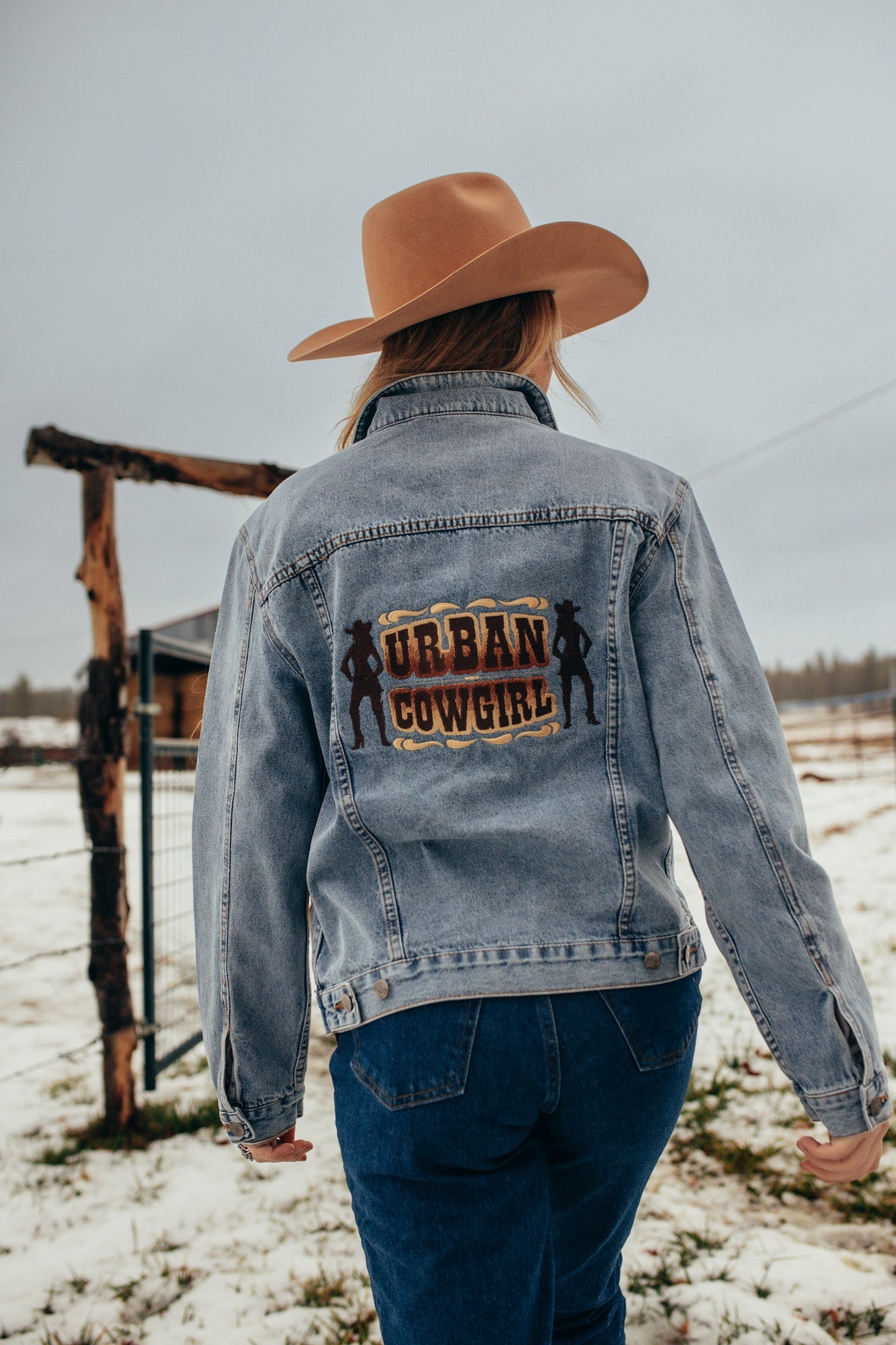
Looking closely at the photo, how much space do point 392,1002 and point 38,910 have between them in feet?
20.6

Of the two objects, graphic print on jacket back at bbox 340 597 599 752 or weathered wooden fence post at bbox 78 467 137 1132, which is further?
weathered wooden fence post at bbox 78 467 137 1132

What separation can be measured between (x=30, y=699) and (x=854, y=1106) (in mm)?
33916

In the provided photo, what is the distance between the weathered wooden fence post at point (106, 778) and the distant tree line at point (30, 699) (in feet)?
91.8

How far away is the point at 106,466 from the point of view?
324cm

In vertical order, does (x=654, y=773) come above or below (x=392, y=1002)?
above

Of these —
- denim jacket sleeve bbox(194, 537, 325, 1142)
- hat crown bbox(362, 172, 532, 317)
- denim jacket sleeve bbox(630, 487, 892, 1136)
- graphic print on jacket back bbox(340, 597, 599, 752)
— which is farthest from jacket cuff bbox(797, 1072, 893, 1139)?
hat crown bbox(362, 172, 532, 317)

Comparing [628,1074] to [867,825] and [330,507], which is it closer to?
[330,507]

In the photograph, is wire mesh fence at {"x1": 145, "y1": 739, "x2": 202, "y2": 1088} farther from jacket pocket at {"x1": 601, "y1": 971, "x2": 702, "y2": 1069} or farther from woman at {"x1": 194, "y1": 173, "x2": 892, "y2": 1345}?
jacket pocket at {"x1": 601, "y1": 971, "x2": 702, "y2": 1069}

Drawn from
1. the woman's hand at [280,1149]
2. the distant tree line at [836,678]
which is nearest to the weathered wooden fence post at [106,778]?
the woman's hand at [280,1149]

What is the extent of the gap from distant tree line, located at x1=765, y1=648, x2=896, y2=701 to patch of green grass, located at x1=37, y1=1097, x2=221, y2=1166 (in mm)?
43134

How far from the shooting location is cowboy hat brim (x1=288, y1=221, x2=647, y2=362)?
1103 mm

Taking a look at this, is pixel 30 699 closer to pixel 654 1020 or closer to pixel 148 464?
pixel 148 464

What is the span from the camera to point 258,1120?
1.12 metres

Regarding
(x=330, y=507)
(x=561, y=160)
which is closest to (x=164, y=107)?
(x=330, y=507)
